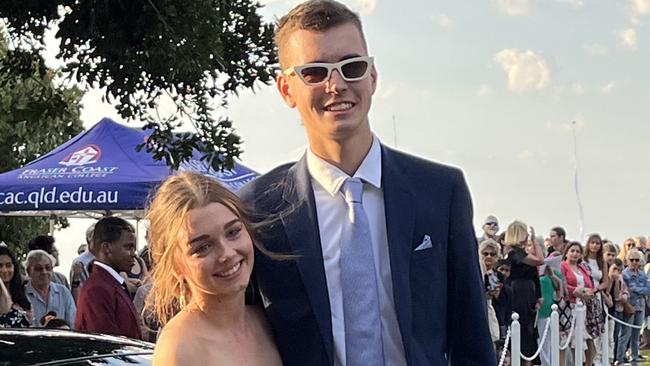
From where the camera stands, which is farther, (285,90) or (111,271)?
(111,271)

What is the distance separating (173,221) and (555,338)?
1021 cm

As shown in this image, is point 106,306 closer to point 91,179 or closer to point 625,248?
point 91,179

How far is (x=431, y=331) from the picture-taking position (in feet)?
8.46

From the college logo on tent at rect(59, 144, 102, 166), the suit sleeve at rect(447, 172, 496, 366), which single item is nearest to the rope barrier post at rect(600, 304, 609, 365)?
the college logo on tent at rect(59, 144, 102, 166)

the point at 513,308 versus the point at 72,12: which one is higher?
the point at 72,12

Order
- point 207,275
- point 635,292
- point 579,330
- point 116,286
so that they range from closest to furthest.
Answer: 1. point 207,275
2. point 116,286
3. point 579,330
4. point 635,292

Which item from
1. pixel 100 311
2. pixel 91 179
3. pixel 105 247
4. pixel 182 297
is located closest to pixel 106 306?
pixel 100 311

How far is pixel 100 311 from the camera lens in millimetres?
6910

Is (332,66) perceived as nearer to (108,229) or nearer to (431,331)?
(431,331)

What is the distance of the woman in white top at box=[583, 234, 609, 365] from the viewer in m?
14.2

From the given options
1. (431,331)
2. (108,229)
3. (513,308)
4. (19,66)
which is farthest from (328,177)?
(513,308)

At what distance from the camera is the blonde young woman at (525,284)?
11.9 metres

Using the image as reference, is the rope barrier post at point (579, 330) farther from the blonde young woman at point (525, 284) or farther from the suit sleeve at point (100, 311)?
the suit sleeve at point (100, 311)

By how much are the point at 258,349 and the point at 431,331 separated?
1.37 feet
